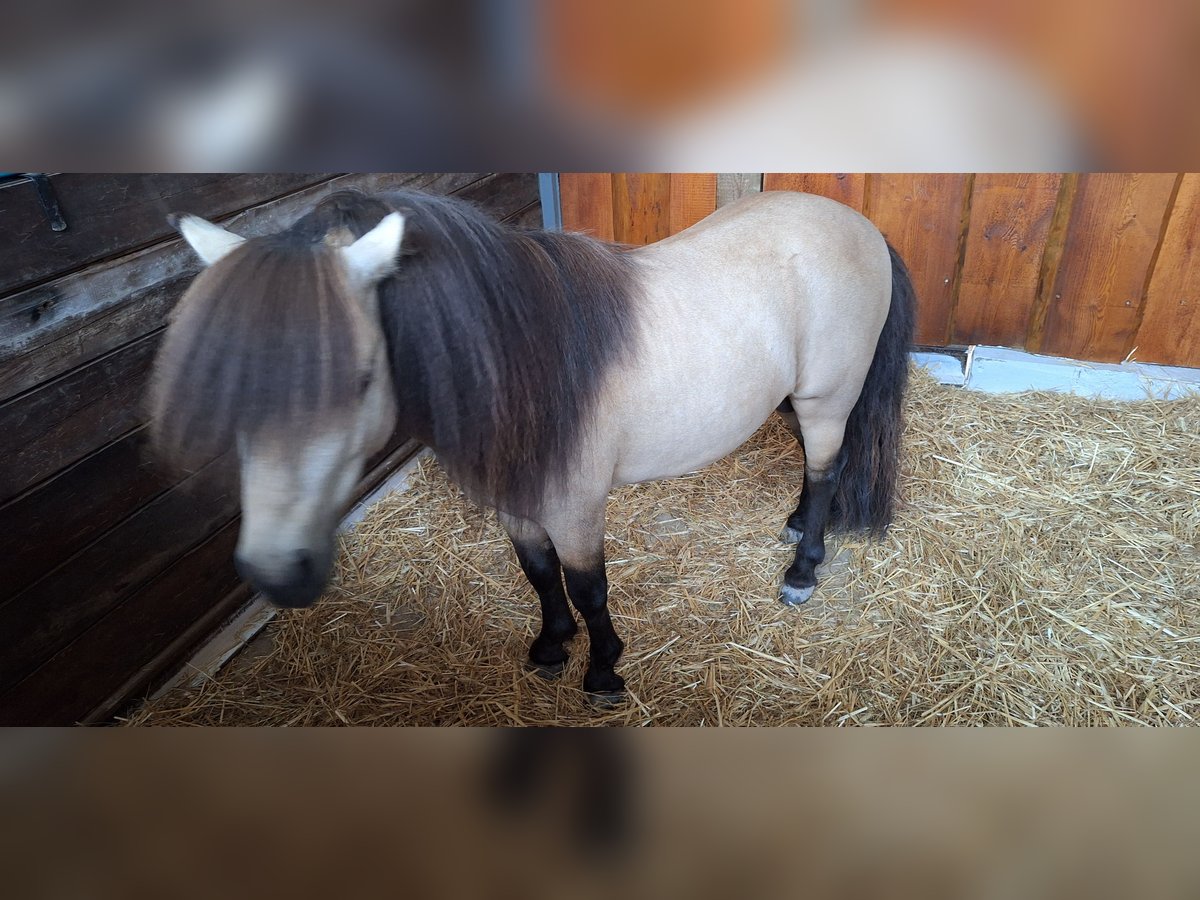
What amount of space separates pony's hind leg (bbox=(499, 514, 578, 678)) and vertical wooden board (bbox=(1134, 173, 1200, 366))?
2339 millimetres

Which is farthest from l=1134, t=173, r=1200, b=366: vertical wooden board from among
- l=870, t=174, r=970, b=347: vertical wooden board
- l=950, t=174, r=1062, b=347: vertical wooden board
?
l=870, t=174, r=970, b=347: vertical wooden board

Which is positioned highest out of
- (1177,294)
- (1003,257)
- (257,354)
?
(257,354)

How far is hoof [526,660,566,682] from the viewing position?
5.74 ft

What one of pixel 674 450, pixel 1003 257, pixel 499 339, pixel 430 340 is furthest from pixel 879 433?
pixel 430 340

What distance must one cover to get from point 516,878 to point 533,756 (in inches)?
1.3

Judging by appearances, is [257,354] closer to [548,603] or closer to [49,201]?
[49,201]

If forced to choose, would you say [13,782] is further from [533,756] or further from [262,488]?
[262,488]

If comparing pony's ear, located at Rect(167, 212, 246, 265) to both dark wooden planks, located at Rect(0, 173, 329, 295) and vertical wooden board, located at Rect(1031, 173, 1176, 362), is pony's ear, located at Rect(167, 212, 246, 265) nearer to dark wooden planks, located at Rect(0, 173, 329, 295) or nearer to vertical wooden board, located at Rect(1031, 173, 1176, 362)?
dark wooden planks, located at Rect(0, 173, 329, 295)

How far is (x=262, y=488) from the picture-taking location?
0.77 m

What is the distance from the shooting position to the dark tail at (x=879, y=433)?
5.87 feet

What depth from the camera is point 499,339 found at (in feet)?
3.22

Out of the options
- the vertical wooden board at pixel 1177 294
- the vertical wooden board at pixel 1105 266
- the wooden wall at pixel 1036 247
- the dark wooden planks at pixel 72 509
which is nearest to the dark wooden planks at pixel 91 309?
the dark wooden planks at pixel 72 509

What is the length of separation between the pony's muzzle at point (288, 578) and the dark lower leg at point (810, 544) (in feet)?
4.70

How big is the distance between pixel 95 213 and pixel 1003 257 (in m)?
2.72
